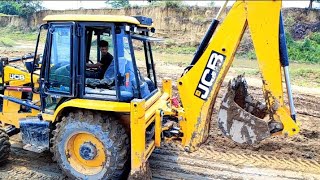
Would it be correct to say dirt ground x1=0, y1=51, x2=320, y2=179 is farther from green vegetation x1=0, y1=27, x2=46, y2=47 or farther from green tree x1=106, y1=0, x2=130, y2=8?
green tree x1=106, y1=0, x2=130, y2=8

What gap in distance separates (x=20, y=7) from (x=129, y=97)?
37292mm

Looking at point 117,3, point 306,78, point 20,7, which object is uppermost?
point 117,3

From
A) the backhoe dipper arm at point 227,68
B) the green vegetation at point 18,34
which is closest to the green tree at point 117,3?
the green vegetation at point 18,34

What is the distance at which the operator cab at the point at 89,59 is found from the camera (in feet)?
13.6

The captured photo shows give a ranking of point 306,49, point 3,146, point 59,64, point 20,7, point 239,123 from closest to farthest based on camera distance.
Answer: point 239,123, point 59,64, point 3,146, point 306,49, point 20,7

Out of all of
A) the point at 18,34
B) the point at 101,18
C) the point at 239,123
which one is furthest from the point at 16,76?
the point at 18,34

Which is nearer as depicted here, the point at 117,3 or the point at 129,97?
the point at 129,97

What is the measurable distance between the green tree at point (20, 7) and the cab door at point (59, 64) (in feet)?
111

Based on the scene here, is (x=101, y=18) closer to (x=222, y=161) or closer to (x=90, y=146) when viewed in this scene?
(x=90, y=146)

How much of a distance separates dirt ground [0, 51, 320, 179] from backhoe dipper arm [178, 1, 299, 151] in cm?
95

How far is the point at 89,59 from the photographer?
15.0 ft

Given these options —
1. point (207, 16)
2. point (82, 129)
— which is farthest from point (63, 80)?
point (207, 16)

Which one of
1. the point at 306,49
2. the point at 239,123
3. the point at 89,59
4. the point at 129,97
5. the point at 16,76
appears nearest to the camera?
the point at 239,123

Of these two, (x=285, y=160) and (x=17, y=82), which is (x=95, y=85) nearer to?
(x=17, y=82)
